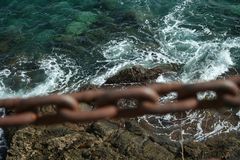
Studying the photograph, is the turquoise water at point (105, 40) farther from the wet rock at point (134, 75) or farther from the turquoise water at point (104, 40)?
the wet rock at point (134, 75)

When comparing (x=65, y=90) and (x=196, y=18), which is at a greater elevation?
(x=196, y=18)

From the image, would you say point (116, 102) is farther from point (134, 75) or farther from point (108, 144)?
point (134, 75)

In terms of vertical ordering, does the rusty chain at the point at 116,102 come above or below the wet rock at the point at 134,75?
above

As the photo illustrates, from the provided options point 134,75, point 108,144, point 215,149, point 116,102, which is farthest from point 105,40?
point 116,102

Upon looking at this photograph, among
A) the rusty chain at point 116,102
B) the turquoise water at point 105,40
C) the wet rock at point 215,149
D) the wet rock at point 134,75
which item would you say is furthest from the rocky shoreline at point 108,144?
the rusty chain at point 116,102

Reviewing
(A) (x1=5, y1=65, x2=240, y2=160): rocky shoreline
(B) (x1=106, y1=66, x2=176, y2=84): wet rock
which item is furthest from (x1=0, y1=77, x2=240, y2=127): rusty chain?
(B) (x1=106, y1=66, x2=176, y2=84): wet rock

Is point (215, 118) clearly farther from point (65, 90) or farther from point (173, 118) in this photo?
point (65, 90)

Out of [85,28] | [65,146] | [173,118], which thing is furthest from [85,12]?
[65,146]
